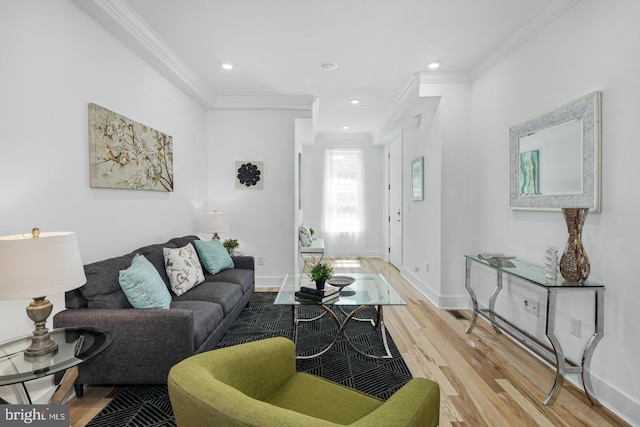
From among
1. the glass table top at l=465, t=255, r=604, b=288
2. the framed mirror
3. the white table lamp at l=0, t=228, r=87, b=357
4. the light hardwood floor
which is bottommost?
the light hardwood floor

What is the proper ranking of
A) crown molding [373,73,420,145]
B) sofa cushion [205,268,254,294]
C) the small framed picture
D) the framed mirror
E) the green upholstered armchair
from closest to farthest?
the green upholstered armchair → the framed mirror → sofa cushion [205,268,254,294] → crown molding [373,73,420,145] → the small framed picture

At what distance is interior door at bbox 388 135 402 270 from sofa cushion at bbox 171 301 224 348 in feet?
12.8

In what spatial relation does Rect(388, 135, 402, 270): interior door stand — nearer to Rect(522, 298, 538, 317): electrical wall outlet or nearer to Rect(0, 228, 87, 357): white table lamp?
Rect(522, 298, 538, 317): electrical wall outlet

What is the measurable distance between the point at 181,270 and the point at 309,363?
1.34 meters

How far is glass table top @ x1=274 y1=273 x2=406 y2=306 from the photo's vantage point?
2.55 metres

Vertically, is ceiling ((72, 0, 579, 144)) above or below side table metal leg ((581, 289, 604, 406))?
above

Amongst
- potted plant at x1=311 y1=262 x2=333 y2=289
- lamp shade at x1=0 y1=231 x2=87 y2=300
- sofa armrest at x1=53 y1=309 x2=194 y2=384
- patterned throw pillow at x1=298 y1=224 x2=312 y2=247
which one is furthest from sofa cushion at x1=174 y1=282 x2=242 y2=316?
patterned throw pillow at x1=298 y1=224 x2=312 y2=247

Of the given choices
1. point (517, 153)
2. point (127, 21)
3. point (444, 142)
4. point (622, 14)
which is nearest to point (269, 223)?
point (444, 142)

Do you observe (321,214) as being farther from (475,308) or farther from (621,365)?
(621,365)

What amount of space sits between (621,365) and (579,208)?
940mm

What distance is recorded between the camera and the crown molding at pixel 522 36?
239 cm

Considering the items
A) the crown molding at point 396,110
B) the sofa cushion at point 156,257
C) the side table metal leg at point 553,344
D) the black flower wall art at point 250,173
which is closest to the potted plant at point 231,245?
the black flower wall art at point 250,173

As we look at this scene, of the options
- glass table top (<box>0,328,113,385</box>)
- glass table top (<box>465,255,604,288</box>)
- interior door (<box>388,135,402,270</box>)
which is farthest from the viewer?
interior door (<box>388,135,402,270</box>)

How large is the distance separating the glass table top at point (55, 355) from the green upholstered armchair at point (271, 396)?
2.43 ft
